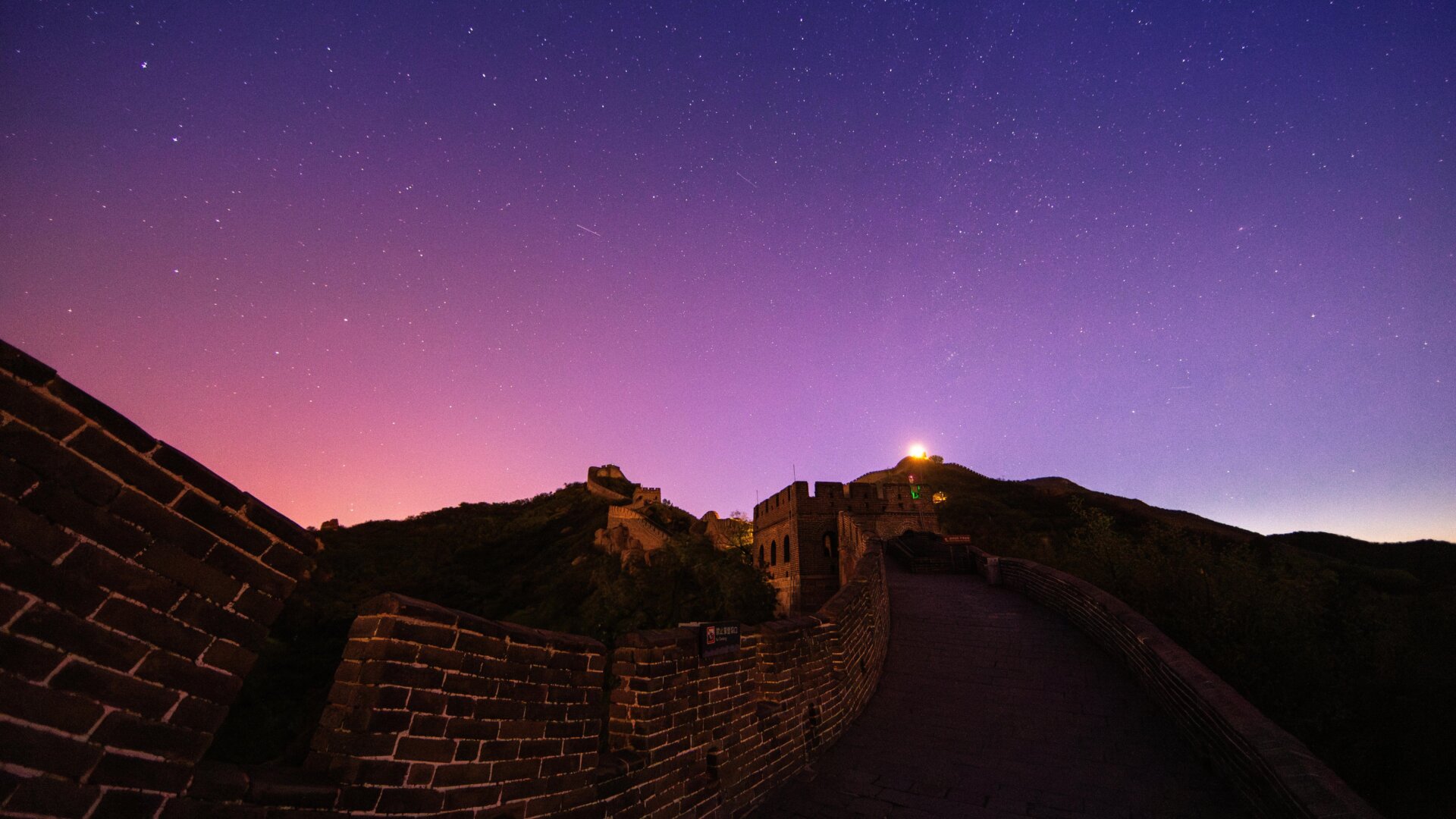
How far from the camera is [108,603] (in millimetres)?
1504

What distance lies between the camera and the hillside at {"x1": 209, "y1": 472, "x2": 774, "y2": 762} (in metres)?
18.1

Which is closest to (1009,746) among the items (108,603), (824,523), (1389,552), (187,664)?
(187,664)

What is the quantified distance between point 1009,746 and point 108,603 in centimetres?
806

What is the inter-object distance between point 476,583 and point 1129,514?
68.3m

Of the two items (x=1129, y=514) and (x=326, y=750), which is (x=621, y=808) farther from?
(x=1129, y=514)

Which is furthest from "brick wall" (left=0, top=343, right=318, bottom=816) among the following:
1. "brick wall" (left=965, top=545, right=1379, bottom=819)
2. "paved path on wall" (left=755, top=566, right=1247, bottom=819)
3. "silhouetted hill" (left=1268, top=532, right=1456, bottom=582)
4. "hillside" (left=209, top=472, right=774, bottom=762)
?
"silhouetted hill" (left=1268, top=532, right=1456, bottom=582)

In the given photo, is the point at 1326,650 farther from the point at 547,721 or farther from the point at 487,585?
the point at 487,585

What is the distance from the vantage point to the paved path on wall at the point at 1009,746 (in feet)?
17.3

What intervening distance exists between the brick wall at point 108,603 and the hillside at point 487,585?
16.1 inches

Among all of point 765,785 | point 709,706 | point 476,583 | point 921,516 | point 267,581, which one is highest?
point 921,516

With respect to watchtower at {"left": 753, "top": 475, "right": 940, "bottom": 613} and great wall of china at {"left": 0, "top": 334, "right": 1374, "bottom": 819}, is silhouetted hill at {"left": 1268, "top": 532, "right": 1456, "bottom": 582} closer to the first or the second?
watchtower at {"left": 753, "top": 475, "right": 940, "bottom": 613}

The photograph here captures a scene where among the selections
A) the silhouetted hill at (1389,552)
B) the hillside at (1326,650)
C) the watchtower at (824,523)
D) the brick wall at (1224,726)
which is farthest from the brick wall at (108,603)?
the silhouetted hill at (1389,552)

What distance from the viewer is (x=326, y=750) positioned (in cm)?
220

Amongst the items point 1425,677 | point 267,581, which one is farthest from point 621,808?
point 1425,677
